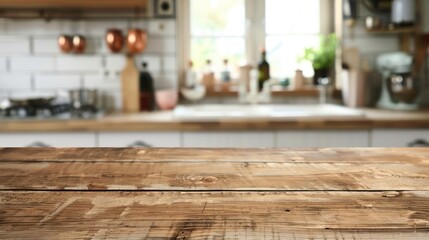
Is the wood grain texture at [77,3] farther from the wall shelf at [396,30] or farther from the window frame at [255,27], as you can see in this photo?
the wall shelf at [396,30]

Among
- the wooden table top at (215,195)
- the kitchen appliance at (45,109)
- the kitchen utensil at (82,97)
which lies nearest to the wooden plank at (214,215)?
the wooden table top at (215,195)

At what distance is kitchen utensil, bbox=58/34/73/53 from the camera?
2.97 metres

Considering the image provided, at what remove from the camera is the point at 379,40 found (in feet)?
10.3

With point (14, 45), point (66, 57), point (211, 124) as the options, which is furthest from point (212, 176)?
point (14, 45)

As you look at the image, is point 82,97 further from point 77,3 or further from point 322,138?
point 322,138

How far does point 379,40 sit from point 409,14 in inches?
9.7

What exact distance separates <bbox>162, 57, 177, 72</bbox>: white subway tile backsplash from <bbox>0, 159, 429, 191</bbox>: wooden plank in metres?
1.97

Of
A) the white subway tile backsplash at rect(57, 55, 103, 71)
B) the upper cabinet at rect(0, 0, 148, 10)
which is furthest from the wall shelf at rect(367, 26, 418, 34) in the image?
the white subway tile backsplash at rect(57, 55, 103, 71)

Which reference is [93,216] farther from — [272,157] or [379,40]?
[379,40]

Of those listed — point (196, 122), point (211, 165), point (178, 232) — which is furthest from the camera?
point (196, 122)

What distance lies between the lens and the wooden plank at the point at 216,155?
3.88 ft

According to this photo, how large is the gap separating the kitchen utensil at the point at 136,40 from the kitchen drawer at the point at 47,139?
715 mm

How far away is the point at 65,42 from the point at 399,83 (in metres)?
1.80

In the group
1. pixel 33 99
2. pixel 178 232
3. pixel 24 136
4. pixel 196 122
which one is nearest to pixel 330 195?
pixel 178 232
